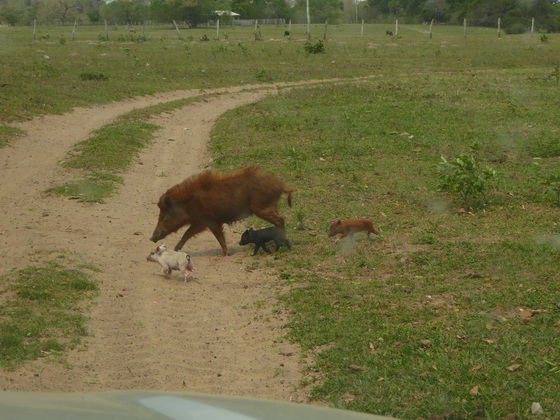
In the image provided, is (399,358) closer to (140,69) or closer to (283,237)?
(283,237)

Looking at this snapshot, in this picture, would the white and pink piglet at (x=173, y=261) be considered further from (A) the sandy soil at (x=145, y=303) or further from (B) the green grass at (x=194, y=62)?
(B) the green grass at (x=194, y=62)

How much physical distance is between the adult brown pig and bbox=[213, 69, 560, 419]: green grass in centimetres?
68

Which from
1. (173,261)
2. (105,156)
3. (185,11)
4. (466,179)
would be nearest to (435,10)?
(185,11)

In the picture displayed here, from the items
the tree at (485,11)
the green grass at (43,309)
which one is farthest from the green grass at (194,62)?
the tree at (485,11)

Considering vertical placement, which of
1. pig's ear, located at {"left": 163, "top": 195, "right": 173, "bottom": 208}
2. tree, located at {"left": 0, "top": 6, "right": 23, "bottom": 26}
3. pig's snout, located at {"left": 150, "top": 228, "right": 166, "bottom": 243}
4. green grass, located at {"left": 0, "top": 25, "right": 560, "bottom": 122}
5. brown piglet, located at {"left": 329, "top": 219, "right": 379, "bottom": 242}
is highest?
tree, located at {"left": 0, "top": 6, "right": 23, "bottom": 26}

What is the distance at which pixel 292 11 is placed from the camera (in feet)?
282

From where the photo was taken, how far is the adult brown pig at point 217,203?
9.36 m

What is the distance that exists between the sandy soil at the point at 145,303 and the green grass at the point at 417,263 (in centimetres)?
39

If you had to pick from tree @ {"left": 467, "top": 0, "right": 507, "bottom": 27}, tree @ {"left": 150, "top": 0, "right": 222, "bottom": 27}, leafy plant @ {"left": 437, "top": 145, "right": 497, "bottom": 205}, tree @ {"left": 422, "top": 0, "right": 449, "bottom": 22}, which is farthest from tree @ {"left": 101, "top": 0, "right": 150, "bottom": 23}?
leafy plant @ {"left": 437, "top": 145, "right": 497, "bottom": 205}

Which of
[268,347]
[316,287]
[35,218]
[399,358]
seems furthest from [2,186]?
[399,358]

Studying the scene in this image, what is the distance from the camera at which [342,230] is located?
357 inches

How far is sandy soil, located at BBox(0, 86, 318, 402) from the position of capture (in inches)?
225

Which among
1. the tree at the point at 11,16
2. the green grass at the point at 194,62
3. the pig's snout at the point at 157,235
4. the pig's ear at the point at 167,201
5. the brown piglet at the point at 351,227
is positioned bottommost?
the pig's snout at the point at 157,235

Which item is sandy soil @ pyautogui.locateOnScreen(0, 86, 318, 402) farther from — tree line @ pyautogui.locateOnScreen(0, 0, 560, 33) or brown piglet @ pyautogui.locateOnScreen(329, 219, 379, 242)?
tree line @ pyautogui.locateOnScreen(0, 0, 560, 33)
